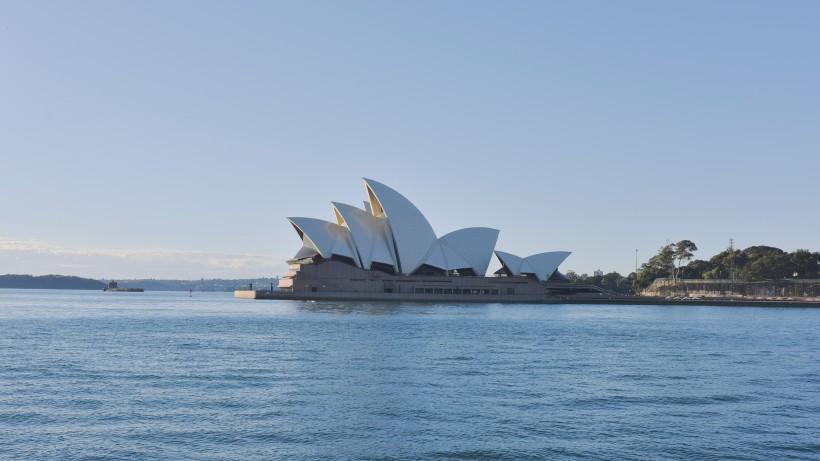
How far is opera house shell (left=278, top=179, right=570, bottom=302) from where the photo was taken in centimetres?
9612

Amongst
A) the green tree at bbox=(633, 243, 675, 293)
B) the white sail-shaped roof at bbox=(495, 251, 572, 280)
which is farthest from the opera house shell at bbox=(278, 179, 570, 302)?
the green tree at bbox=(633, 243, 675, 293)

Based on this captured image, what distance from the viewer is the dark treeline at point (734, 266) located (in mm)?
123000

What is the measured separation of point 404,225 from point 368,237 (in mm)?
4978

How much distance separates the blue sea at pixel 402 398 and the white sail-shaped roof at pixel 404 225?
51113 mm

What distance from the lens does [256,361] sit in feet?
103

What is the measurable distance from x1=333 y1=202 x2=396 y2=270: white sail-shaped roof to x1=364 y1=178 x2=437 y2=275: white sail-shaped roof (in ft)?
3.96

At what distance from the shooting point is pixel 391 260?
99250 millimetres

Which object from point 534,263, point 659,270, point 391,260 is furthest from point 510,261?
point 659,270

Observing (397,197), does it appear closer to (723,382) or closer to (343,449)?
(723,382)

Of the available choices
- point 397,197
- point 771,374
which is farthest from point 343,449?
point 397,197

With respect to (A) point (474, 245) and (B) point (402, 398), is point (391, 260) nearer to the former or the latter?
(A) point (474, 245)

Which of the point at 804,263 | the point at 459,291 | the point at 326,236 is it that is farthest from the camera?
the point at 804,263

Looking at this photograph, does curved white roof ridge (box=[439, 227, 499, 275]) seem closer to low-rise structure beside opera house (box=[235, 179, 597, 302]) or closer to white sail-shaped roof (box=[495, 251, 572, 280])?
A: low-rise structure beside opera house (box=[235, 179, 597, 302])

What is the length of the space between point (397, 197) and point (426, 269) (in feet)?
42.7
